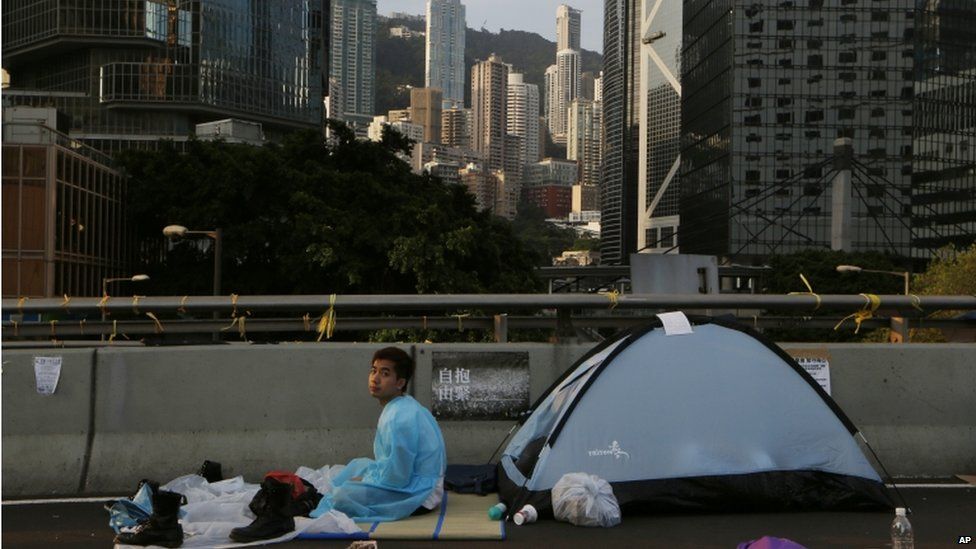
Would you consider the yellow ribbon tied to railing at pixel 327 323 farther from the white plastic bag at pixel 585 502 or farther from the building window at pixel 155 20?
the building window at pixel 155 20

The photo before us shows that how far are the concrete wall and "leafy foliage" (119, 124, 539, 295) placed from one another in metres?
35.1

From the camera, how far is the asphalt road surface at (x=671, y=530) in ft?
21.8

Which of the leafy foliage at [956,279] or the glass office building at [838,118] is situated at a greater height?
the glass office building at [838,118]

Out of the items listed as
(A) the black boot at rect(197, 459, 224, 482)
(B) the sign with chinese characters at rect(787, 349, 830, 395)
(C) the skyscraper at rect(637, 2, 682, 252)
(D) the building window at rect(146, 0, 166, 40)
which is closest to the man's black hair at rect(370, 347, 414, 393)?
(A) the black boot at rect(197, 459, 224, 482)

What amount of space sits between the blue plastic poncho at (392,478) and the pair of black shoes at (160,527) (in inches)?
35.6

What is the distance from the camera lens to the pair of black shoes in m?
6.54

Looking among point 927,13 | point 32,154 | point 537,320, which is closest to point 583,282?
point 927,13

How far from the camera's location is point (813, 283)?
286 ft

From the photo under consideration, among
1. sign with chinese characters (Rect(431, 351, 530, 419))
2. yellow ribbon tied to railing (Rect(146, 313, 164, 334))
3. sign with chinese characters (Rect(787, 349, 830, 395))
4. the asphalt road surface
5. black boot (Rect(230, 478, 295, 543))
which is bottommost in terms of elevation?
the asphalt road surface

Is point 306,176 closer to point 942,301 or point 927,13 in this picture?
point 942,301

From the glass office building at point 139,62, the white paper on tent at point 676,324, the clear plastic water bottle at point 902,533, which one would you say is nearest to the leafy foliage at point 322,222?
the white paper on tent at point 676,324

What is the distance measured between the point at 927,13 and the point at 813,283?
151ft

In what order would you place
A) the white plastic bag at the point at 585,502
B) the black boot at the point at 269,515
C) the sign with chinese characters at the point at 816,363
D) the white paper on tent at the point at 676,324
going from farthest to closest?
1. the sign with chinese characters at the point at 816,363
2. the white paper on tent at the point at 676,324
3. the white plastic bag at the point at 585,502
4. the black boot at the point at 269,515

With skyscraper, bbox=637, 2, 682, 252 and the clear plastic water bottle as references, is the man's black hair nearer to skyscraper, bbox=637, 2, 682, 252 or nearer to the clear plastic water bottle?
the clear plastic water bottle
